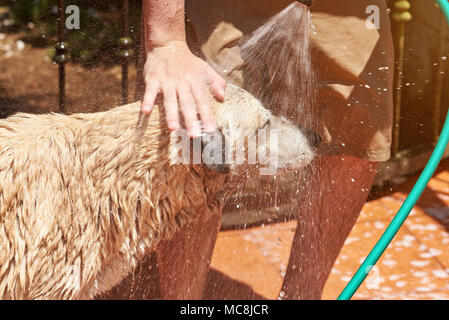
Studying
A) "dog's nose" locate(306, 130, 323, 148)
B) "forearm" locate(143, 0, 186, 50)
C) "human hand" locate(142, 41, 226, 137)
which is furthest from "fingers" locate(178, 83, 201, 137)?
"dog's nose" locate(306, 130, 323, 148)

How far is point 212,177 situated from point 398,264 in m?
1.78

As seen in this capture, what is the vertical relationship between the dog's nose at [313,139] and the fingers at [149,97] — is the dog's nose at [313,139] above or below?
below

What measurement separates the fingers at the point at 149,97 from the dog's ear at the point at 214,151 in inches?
8.8

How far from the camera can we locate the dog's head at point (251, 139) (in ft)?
6.88

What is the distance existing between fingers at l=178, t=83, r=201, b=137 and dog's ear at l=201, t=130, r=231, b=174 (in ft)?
0.24

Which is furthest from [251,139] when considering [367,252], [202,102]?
[367,252]

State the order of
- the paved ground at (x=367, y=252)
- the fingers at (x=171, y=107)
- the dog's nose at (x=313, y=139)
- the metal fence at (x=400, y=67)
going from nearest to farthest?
the fingers at (x=171, y=107) → the dog's nose at (x=313, y=139) → the paved ground at (x=367, y=252) → the metal fence at (x=400, y=67)

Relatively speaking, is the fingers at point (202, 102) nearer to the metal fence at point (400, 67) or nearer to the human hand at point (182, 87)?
the human hand at point (182, 87)

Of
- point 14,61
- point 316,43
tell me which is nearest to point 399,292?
point 316,43

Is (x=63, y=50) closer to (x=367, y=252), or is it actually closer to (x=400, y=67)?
(x=367, y=252)

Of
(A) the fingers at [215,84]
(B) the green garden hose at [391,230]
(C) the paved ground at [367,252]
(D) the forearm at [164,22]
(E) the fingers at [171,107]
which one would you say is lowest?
(C) the paved ground at [367,252]

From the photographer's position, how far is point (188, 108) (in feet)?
6.50

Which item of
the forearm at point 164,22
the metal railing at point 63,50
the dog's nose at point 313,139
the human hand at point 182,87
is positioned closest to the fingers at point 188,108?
the human hand at point 182,87

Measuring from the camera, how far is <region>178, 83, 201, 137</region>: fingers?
6.48ft
